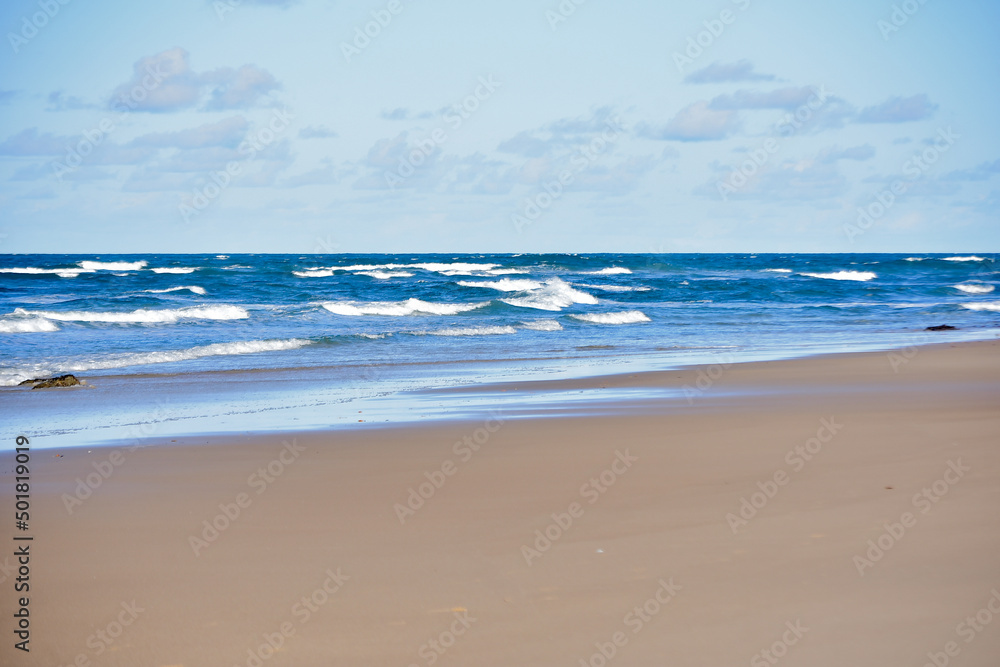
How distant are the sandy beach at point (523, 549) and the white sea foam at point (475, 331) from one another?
478 inches

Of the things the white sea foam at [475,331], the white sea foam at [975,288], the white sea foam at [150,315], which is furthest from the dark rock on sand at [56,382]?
the white sea foam at [975,288]

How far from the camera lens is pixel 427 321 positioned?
22516 millimetres

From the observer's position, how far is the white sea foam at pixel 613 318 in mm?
23194

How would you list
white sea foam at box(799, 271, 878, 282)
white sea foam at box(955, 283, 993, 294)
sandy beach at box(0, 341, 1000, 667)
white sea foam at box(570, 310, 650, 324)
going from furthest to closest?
white sea foam at box(799, 271, 878, 282)
white sea foam at box(955, 283, 993, 294)
white sea foam at box(570, 310, 650, 324)
sandy beach at box(0, 341, 1000, 667)

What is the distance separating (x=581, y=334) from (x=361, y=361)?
692 cm

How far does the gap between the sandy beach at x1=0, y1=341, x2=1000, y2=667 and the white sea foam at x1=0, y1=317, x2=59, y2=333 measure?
45.5ft

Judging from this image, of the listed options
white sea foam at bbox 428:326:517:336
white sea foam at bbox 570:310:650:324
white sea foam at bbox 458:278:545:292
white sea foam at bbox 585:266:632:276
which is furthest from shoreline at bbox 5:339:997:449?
white sea foam at bbox 585:266:632:276

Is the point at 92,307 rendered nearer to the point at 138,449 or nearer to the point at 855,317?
the point at 138,449

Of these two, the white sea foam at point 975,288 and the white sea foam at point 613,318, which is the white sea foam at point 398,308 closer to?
the white sea foam at point 613,318

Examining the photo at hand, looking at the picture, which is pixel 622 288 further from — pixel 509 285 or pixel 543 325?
Result: pixel 543 325

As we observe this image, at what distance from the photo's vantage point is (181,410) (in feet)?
28.3

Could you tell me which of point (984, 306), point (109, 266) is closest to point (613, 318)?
point (984, 306)

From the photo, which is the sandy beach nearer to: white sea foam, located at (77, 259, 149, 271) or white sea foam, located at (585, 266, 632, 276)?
white sea foam, located at (585, 266, 632, 276)

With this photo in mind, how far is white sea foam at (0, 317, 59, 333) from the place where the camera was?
726 inches
